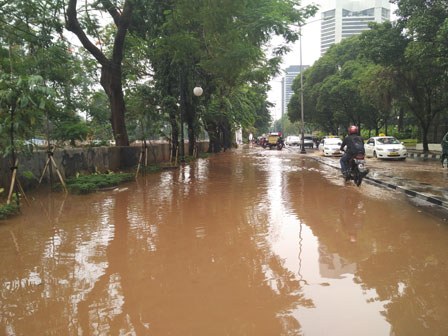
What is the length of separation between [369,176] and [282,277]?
9.95 metres

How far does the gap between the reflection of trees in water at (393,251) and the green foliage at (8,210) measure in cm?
557

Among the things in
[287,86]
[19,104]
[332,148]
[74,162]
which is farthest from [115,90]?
[287,86]

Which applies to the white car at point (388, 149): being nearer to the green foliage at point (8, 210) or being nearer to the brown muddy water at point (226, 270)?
the brown muddy water at point (226, 270)

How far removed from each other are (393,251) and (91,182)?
8.80 m

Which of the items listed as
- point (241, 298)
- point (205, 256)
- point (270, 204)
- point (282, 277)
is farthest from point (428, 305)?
point (270, 204)

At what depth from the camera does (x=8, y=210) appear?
7113mm

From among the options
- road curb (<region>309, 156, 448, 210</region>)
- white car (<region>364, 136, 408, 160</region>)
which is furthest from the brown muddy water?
white car (<region>364, 136, 408, 160</region>)

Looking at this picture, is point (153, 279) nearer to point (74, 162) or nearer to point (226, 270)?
point (226, 270)

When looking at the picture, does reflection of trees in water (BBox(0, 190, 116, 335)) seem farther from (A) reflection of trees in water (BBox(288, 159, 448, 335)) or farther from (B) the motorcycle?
(B) the motorcycle

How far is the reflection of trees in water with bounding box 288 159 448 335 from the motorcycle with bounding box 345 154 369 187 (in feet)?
6.57

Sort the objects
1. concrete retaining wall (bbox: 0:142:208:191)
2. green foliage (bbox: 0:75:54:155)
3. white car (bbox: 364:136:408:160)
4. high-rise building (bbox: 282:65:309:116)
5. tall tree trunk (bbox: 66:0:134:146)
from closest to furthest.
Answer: green foliage (bbox: 0:75:54:155) → concrete retaining wall (bbox: 0:142:208:191) → tall tree trunk (bbox: 66:0:134:146) → white car (bbox: 364:136:408:160) → high-rise building (bbox: 282:65:309:116)

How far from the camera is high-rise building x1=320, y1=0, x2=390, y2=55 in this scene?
143 metres

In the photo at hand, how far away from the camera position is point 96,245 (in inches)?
206

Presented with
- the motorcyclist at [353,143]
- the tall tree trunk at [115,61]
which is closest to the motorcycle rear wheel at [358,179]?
the motorcyclist at [353,143]
